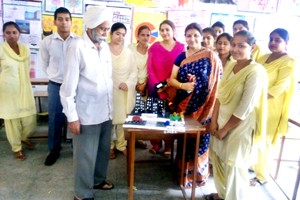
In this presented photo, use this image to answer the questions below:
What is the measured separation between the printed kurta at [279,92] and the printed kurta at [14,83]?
239 cm

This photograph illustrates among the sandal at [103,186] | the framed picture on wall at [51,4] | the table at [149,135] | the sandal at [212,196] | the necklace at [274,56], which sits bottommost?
the sandal at [103,186]

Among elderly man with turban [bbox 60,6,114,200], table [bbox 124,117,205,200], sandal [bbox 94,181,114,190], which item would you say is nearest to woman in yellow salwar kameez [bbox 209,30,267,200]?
table [bbox 124,117,205,200]

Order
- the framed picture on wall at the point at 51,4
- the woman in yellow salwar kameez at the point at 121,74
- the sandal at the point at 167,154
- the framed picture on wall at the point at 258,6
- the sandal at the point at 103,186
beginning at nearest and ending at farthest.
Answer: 1. the sandal at the point at 103,186
2. the woman in yellow salwar kameez at the point at 121,74
3. the sandal at the point at 167,154
4. the framed picture on wall at the point at 51,4
5. the framed picture on wall at the point at 258,6

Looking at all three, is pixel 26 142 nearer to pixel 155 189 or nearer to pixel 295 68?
pixel 155 189

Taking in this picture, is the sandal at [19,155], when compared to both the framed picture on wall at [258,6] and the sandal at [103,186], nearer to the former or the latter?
the sandal at [103,186]

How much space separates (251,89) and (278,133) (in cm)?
87

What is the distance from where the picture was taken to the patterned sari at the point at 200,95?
202cm

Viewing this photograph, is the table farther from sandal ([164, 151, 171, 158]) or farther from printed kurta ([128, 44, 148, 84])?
printed kurta ([128, 44, 148, 84])

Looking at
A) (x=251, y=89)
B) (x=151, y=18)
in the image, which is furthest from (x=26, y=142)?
(x=251, y=89)

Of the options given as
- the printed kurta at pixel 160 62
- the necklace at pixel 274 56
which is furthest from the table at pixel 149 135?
the necklace at pixel 274 56

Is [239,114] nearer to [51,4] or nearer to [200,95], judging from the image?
[200,95]

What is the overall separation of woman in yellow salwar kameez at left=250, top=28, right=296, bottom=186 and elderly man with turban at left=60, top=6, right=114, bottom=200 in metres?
1.38

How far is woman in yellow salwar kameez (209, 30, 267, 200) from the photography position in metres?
1.66

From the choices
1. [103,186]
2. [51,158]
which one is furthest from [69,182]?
[51,158]
